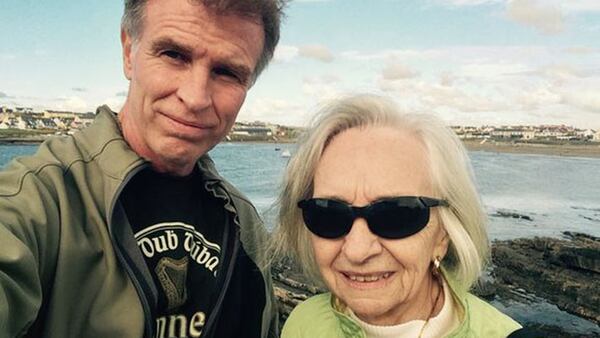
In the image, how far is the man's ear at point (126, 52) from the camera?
129 inches

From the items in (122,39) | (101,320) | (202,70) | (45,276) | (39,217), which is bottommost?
(101,320)

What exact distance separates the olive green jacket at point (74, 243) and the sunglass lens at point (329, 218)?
923 mm

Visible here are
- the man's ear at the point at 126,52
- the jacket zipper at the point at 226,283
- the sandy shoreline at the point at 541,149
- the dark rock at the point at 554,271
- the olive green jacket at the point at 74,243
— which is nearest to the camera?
the olive green jacket at the point at 74,243

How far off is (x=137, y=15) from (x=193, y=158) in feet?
2.99

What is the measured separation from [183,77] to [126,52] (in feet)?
2.09

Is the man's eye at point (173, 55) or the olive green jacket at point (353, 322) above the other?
the man's eye at point (173, 55)

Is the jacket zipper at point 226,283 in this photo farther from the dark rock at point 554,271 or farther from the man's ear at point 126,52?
the dark rock at point 554,271

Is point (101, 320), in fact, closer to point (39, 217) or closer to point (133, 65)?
point (39, 217)

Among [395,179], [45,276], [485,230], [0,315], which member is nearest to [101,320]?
[45,276]

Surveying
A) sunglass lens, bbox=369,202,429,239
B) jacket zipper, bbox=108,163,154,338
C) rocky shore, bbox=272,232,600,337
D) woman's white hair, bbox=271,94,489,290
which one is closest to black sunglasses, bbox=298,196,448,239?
sunglass lens, bbox=369,202,429,239

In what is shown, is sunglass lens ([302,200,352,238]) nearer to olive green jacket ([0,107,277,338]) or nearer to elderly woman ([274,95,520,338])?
elderly woman ([274,95,520,338])

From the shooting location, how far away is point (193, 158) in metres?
3.18

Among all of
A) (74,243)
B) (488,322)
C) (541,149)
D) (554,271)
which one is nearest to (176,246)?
(74,243)

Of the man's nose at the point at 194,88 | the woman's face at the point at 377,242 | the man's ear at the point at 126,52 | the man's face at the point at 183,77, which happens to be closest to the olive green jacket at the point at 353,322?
the woman's face at the point at 377,242
